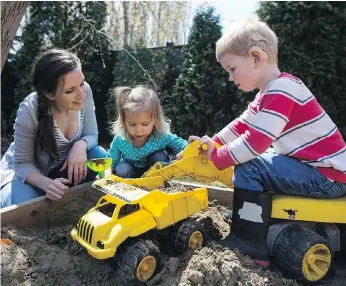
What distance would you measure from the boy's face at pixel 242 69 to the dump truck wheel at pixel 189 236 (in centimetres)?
68

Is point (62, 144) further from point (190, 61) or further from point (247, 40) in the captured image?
point (190, 61)

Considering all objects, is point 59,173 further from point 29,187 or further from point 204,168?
point 204,168

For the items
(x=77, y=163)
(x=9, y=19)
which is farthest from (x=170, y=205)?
(x=9, y=19)

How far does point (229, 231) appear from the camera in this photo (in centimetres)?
213

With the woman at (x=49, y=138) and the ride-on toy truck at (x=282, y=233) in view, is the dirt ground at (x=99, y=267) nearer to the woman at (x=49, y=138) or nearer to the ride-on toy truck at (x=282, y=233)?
the ride-on toy truck at (x=282, y=233)

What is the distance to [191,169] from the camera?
2248 millimetres

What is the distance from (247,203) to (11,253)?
3.50 feet

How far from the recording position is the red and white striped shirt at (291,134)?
1.75 meters

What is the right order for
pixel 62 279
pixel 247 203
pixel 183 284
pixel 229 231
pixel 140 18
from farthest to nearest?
pixel 140 18
pixel 229 231
pixel 247 203
pixel 62 279
pixel 183 284

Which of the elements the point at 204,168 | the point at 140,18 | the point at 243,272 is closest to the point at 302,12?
the point at 204,168

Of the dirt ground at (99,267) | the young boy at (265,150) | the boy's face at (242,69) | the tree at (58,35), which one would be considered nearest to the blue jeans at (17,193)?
the dirt ground at (99,267)

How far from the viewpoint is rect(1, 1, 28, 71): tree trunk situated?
2.24m

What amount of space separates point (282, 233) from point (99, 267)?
2.69 ft

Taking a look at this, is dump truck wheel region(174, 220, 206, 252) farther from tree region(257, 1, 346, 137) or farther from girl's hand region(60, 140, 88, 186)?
tree region(257, 1, 346, 137)
